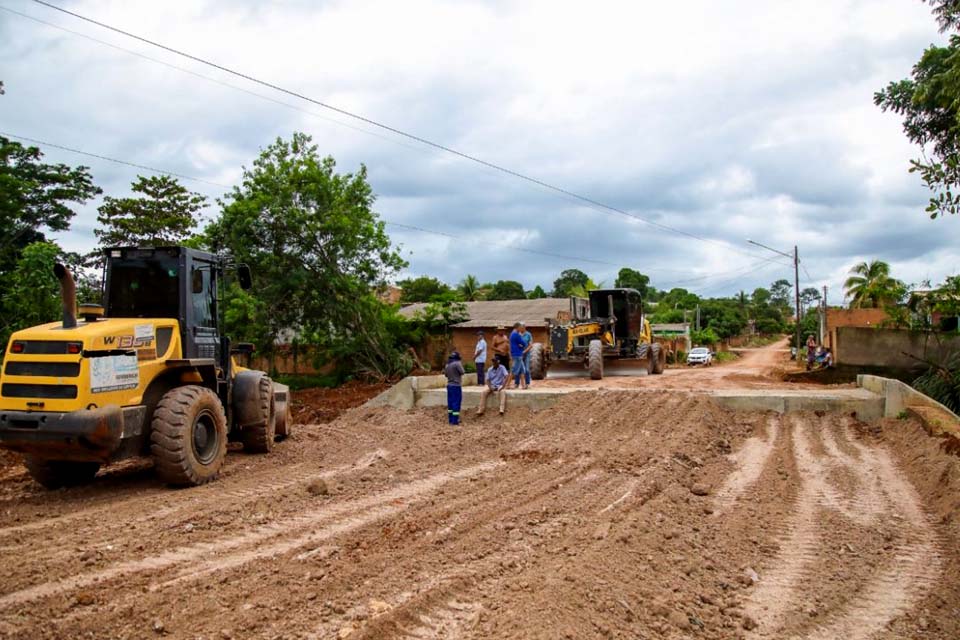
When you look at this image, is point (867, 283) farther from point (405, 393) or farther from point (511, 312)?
point (405, 393)

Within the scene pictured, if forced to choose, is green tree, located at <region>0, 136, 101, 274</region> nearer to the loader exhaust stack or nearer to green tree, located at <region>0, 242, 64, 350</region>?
green tree, located at <region>0, 242, 64, 350</region>

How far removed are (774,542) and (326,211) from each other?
18.4m

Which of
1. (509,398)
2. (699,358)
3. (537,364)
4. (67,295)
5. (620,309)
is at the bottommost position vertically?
(699,358)

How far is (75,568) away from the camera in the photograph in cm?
543

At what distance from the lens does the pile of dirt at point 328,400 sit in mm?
17078

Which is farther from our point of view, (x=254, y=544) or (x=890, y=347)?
(x=890, y=347)

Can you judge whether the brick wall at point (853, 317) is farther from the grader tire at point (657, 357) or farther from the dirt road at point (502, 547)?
the dirt road at point (502, 547)

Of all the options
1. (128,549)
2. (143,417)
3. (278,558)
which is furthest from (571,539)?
(143,417)

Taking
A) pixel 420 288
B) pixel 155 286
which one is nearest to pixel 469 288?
pixel 420 288

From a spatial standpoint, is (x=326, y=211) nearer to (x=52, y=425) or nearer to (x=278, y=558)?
(x=52, y=425)

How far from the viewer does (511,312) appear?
3628 cm

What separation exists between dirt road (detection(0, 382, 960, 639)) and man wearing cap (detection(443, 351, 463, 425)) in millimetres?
3383

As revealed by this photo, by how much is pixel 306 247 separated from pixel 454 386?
1043cm

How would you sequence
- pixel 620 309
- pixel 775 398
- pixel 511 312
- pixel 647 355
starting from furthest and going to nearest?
pixel 511 312, pixel 647 355, pixel 620 309, pixel 775 398
